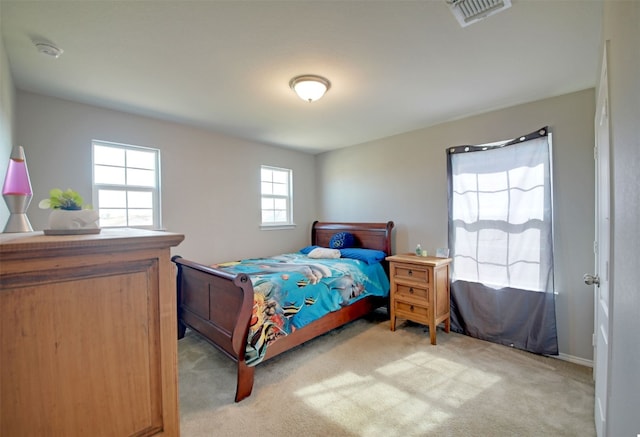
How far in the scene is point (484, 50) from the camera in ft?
6.22

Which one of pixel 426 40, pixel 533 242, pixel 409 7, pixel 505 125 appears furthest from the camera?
pixel 505 125

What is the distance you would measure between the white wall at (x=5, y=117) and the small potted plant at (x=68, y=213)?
51.1 inches

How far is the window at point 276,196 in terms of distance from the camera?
4.28 m

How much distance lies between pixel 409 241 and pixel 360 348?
5.15 feet

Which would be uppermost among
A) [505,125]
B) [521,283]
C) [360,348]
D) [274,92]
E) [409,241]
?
[274,92]

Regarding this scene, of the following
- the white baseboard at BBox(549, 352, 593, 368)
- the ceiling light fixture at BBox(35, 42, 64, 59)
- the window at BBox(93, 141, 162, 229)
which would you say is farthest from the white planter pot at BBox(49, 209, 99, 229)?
the white baseboard at BBox(549, 352, 593, 368)

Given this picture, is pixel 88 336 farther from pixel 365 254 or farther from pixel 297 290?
pixel 365 254

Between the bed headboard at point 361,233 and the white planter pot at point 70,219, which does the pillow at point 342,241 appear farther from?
the white planter pot at point 70,219

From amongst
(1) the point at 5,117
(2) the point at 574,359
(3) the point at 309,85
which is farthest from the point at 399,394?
(1) the point at 5,117

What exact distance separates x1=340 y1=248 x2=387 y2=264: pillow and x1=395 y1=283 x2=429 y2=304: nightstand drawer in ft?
1.72

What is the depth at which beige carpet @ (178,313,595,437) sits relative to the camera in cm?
174

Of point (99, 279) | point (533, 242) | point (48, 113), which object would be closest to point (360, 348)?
point (533, 242)

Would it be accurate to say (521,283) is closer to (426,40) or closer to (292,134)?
(426,40)

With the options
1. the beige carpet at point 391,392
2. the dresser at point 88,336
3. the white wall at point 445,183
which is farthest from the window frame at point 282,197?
the dresser at point 88,336
